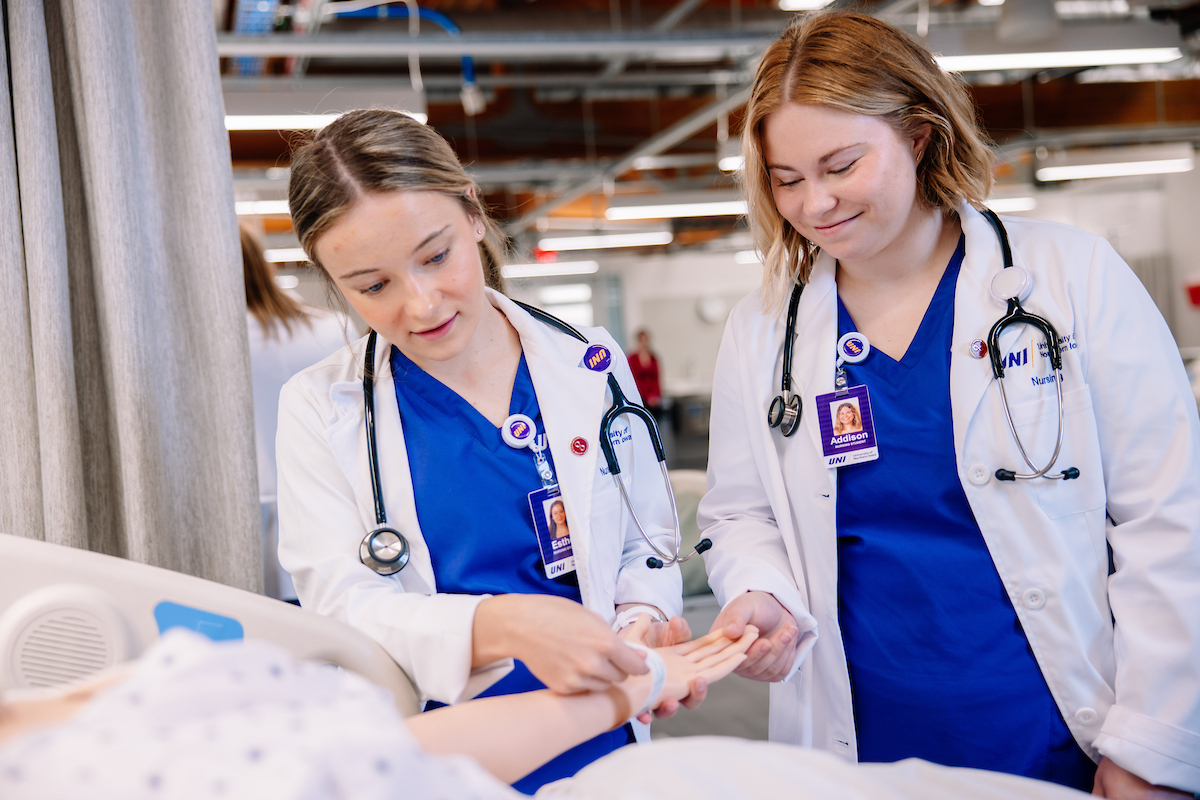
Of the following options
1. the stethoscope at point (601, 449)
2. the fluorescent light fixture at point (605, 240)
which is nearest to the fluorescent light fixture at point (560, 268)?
the fluorescent light fixture at point (605, 240)

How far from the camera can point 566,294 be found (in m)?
13.9

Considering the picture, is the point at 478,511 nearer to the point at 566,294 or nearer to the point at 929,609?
the point at 929,609

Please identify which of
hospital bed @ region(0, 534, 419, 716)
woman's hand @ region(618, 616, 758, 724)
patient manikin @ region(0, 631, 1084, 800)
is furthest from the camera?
woman's hand @ region(618, 616, 758, 724)

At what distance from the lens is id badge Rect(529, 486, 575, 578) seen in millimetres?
1269

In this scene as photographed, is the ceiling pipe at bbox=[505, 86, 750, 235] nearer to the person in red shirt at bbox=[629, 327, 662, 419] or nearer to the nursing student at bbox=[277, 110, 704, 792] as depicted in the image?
the person in red shirt at bbox=[629, 327, 662, 419]

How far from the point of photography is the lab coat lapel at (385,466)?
4.08ft

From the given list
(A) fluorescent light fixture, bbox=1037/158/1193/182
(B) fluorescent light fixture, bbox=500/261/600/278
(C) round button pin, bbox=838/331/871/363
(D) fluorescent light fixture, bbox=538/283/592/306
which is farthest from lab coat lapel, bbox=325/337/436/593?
(D) fluorescent light fixture, bbox=538/283/592/306

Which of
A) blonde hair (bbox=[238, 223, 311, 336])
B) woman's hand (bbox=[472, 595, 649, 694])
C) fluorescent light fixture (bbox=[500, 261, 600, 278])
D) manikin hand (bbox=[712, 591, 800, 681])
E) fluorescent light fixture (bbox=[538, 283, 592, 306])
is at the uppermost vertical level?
fluorescent light fixture (bbox=[500, 261, 600, 278])

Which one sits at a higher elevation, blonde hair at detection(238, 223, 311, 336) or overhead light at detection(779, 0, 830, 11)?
overhead light at detection(779, 0, 830, 11)

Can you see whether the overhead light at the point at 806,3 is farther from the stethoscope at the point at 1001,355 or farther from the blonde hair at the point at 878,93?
the stethoscope at the point at 1001,355

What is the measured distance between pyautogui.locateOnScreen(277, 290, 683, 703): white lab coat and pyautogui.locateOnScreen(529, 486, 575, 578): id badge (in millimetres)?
14

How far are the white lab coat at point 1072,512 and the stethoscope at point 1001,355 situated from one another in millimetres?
14

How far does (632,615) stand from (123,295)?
90cm

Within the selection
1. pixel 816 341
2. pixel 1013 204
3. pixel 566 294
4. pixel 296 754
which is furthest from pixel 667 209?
pixel 296 754
